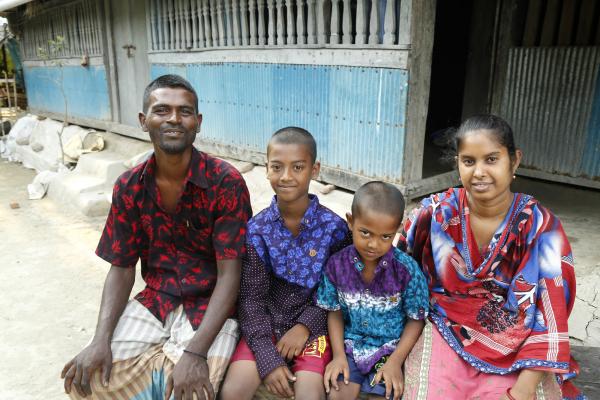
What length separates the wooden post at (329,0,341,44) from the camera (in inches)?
166

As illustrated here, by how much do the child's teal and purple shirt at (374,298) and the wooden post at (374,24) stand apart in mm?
2624

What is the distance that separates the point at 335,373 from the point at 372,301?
0.30 meters

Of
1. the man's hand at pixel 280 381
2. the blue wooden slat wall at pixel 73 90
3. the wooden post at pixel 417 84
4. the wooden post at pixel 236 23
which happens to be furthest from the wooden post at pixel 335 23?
the blue wooden slat wall at pixel 73 90

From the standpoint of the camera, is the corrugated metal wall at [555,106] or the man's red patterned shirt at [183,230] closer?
the man's red patterned shirt at [183,230]

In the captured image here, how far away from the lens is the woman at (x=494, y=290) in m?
1.65

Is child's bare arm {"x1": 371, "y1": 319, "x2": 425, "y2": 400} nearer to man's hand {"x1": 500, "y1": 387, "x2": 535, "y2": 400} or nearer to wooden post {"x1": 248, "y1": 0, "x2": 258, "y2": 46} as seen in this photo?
man's hand {"x1": 500, "y1": 387, "x2": 535, "y2": 400}

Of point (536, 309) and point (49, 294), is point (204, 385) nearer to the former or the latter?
point (536, 309)

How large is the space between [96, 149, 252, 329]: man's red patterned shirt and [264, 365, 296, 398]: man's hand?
0.42m

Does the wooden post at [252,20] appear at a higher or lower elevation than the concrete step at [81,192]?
higher

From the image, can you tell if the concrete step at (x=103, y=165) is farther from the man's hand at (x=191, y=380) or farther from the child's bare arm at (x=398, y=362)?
the child's bare arm at (x=398, y=362)

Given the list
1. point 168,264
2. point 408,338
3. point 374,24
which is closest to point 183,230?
point 168,264

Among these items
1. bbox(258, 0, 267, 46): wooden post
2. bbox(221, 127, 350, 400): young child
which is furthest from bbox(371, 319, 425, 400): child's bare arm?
bbox(258, 0, 267, 46): wooden post

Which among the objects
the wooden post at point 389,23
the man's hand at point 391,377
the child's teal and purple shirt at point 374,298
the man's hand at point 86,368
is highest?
the wooden post at point 389,23

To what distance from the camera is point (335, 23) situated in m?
4.28
